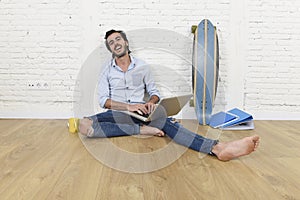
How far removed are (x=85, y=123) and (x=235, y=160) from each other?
0.95 metres

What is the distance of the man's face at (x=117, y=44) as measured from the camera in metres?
2.58

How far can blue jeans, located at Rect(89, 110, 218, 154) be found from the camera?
6.38 feet

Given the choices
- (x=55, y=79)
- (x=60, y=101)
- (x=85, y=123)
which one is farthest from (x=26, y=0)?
(x=85, y=123)

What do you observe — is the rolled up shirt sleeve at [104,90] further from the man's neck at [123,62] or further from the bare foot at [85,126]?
the bare foot at [85,126]

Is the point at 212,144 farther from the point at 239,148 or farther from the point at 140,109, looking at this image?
the point at 140,109

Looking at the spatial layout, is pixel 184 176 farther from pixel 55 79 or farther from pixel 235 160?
pixel 55 79

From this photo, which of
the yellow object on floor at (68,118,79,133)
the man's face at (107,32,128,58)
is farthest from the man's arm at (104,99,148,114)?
the man's face at (107,32,128,58)

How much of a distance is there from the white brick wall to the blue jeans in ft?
2.19

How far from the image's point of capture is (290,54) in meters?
3.02

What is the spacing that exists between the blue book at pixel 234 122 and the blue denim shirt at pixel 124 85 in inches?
19.2

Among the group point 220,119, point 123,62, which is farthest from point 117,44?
point 220,119

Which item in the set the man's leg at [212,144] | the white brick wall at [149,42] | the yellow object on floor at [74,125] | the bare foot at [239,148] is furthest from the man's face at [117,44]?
the bare foot at [239,148]

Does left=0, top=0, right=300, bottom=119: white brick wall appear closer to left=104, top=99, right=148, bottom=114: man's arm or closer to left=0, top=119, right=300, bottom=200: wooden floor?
left=104, top=99, right=148, bottom=114: man's arm

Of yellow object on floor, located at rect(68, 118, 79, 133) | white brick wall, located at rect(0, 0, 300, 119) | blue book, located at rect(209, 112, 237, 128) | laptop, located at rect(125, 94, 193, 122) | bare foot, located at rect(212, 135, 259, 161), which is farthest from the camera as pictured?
white brick wall, located at rect(0, 0, 300, 119)
